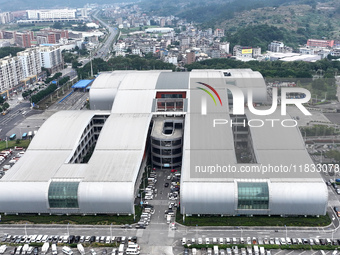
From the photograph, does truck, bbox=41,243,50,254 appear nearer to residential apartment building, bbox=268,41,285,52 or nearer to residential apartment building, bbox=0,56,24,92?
residential apartment building, bbox=0,56,24,92

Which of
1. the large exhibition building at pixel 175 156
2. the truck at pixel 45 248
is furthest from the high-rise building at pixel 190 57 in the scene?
the truck at pixel 45 248

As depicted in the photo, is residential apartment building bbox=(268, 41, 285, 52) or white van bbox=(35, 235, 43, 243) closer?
white van bbox=(35, 235, 43, 243)

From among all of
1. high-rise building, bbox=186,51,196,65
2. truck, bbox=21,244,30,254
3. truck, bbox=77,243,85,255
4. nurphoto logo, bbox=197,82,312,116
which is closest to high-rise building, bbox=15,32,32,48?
high-rise building, bbox=186,51,196,65

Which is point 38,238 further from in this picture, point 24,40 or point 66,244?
point 24,40

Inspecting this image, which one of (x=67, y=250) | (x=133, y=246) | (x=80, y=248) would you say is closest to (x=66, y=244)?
(x=67, y=250)

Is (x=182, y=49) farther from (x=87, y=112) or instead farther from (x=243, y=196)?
(x=243, y=196)

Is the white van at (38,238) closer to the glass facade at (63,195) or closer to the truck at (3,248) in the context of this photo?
the truck at (3,248)
